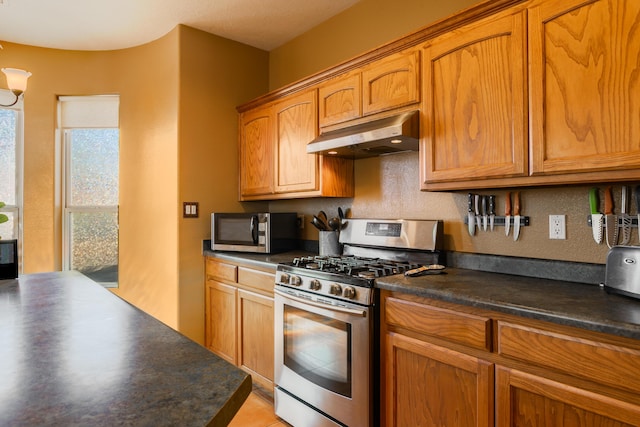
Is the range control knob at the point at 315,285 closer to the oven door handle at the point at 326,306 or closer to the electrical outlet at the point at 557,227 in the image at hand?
the oven door handle at the point at 326,306

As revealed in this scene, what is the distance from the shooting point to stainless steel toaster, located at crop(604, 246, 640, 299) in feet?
4.36

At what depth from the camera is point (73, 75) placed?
3580mm

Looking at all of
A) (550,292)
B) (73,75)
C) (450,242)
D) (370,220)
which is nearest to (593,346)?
(550,292)

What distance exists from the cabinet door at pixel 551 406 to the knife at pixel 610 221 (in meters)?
0.74

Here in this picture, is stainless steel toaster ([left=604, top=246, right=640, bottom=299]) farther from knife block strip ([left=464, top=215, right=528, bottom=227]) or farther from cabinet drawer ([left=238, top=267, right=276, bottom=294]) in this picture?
cabinet drawer ([left=238, top=267, right=276, bottom=294])

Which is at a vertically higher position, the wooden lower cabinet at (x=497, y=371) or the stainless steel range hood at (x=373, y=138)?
the stainless steel range hood at (x=373, y=138)

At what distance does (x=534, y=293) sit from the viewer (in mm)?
1479

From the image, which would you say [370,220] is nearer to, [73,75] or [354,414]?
[354,414]

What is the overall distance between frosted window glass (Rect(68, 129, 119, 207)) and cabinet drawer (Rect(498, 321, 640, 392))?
3497mm

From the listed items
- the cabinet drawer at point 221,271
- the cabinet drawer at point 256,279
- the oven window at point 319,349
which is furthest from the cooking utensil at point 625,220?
the cabinet drawer at point 221,271

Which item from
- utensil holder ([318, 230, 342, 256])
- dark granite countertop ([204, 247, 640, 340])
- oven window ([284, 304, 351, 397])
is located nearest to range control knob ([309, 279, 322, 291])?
oven window ([284, 304, 351, 397])

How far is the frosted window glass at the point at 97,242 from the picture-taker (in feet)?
11.9

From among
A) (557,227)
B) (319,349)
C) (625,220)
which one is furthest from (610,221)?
(319,349)

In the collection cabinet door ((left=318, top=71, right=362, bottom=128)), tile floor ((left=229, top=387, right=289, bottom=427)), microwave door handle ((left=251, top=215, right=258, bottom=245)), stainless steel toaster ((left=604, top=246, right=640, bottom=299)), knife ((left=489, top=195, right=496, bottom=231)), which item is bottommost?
tile floor ((left=229, top=387, right=289, bottom=427))
